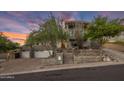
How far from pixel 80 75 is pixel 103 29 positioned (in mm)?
1785

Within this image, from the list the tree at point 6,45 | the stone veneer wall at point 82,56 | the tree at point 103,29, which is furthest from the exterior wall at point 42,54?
the tree at point 103,29

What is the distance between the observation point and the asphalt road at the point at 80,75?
16.2 m

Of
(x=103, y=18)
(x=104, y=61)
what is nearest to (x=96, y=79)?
(x=104, y=61)

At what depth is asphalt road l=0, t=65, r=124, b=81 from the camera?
53.0ft

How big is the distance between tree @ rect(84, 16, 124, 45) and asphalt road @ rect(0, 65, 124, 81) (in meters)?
0.97

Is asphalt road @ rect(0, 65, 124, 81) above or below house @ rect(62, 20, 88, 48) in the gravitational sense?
below

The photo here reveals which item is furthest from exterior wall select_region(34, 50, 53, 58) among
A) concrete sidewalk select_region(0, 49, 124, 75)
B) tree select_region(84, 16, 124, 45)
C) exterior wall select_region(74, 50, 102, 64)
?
tree select_region(84, 16, 124, 45)

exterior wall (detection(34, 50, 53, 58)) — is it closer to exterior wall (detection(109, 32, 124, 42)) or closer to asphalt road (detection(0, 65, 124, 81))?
asphalt road (detection(0, 65, 124, 81))

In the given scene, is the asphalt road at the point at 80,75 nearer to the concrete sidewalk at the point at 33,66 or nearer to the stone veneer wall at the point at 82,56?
the concrete sidewalk at the point at 33,66

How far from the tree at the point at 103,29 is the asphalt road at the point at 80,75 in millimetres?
974

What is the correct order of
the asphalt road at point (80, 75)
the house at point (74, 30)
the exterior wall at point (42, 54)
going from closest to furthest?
the asphalt road at point (80, 75) < the house at point (74, 30) < the exterior wall at point (42, 54)

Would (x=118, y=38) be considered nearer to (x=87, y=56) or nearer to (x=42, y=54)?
(x=87, y=56)

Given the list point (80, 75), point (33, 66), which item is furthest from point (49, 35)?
point (80, 75)
